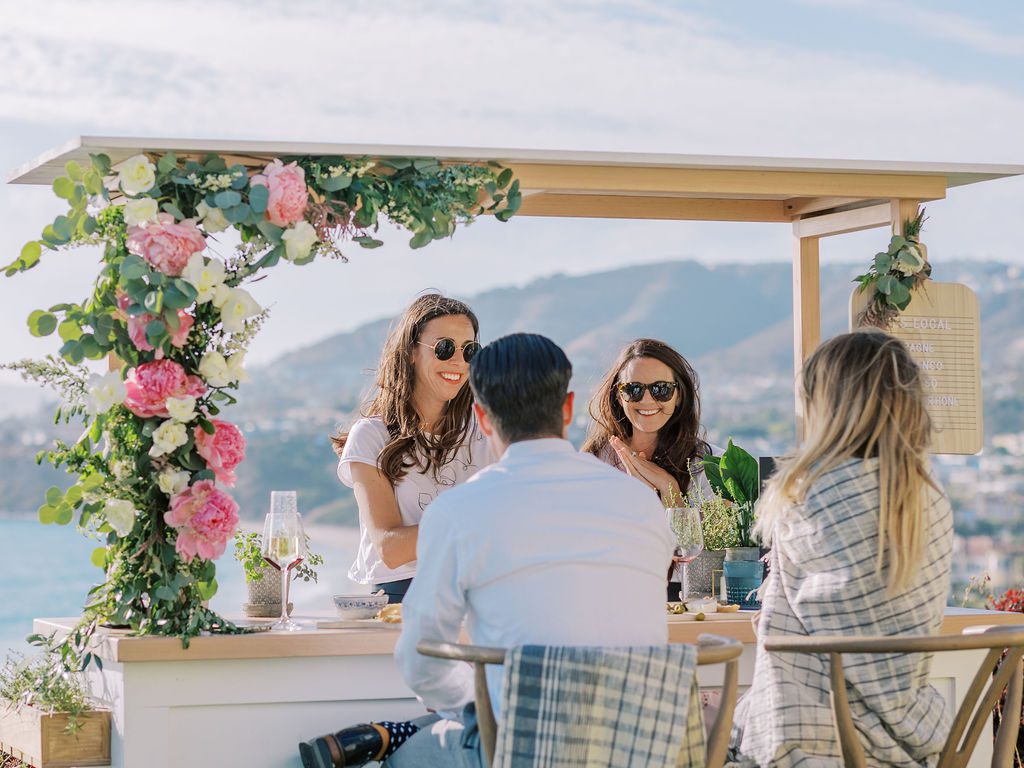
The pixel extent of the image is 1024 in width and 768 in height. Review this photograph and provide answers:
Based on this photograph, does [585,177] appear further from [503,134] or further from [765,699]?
[503,134]

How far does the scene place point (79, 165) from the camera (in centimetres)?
322

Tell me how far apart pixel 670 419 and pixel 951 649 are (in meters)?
1.95

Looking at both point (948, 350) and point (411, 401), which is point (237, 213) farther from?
point (948, 350)

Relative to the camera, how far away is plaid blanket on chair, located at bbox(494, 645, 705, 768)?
2270mm

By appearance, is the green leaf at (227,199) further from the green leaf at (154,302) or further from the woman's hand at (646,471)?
the woman's hand at (646,471)

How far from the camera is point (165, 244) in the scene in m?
3.09

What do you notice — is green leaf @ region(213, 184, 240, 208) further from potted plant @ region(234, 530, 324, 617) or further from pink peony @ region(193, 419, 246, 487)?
potted plant @ region(234, 530, 324, 617)

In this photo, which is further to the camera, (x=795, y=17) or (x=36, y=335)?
(x=795, y=17)

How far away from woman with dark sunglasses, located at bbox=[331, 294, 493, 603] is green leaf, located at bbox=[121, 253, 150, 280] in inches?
39.7

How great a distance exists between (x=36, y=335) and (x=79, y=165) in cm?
44

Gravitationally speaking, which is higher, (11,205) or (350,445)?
(11,205)

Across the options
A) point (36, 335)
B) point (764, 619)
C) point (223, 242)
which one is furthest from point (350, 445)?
point (764, 619)

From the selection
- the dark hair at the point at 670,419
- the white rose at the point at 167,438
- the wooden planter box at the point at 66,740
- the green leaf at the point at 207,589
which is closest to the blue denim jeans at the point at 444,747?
the green leaf at the point at 207,589

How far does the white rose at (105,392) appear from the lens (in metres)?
3.06
